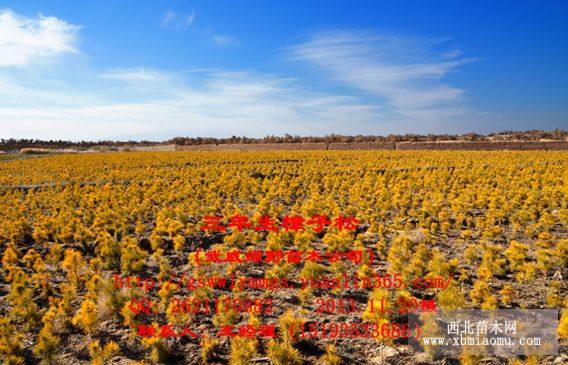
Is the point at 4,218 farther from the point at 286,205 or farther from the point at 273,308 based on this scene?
the point at 273,308

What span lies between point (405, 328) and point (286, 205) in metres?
8.67

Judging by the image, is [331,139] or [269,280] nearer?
[269,280]

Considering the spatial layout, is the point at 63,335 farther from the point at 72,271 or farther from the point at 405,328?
the point at 405,328

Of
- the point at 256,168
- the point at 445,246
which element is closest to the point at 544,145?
the point at 256,168

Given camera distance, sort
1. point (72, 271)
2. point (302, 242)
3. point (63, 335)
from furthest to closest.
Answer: point (302, 242) → point (72, 271) → point (63, 335)

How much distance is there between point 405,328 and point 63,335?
4453 mm

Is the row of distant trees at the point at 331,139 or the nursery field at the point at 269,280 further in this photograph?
the row of distant trees at the point at 331,139

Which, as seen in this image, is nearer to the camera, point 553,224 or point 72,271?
point 72,271

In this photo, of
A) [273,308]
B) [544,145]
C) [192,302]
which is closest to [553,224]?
[273,308]

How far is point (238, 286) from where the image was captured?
6.18 meters

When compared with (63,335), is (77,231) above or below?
above

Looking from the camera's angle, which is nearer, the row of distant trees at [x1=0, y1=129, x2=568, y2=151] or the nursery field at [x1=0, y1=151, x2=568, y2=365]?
the nursery field at [x1=0, y1=151, x2=568, y2=365]

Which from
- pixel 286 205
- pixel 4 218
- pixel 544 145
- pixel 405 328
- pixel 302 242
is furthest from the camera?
pixel 544 145

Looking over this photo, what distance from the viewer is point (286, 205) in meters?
13.4
